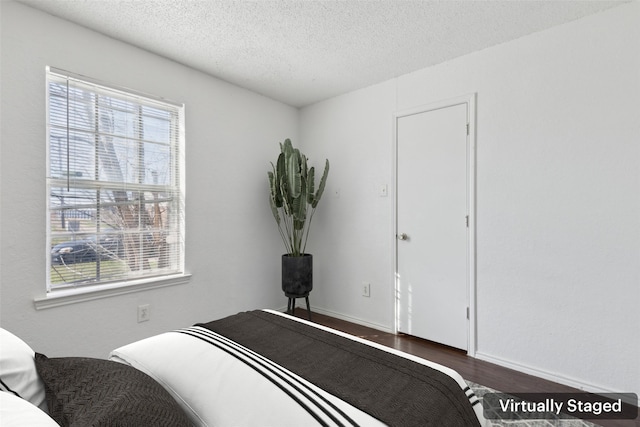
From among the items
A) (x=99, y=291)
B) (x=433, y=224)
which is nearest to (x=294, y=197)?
(x=433, y=224)

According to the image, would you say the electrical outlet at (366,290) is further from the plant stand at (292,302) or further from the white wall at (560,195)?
the white wall at (560,195)

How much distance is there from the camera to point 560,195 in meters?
2.18

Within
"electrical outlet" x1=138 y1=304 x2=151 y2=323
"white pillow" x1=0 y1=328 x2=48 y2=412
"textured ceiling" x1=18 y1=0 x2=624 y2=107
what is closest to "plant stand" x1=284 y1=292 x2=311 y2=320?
"electrical outlet" x1=138 y1=304 x2=151 y2=323

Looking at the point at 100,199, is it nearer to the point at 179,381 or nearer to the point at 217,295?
the point at 217,295

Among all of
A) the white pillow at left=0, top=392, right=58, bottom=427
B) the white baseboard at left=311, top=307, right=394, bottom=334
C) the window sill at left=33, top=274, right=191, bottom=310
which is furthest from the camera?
the white baseboard at left=311, top=307, right=394, bottom=334

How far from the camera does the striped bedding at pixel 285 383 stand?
875mm

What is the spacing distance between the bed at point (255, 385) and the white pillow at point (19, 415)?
0.05m

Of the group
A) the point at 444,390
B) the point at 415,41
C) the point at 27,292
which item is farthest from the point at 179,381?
the point at 415,41

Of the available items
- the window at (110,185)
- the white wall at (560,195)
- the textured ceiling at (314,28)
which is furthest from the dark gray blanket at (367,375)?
the textured ceiling at (314,28)

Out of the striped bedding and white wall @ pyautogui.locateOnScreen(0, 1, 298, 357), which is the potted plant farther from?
the striped bedding

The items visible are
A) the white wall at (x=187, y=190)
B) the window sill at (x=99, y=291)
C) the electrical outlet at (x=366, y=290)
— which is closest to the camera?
the white wall at (x=187, y=190)

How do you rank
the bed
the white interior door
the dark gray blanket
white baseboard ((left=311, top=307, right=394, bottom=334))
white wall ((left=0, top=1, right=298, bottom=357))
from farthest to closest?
white baseboard ((left=311, top=307, right=394, bottom=334)), the white interior door, white wall ((left=0, top=1, right=298, bottom=357)), the dark gray blanket, the bed

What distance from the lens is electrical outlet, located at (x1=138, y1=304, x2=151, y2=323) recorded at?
248cm

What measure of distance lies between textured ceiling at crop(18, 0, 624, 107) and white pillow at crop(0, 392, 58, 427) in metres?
2.14
